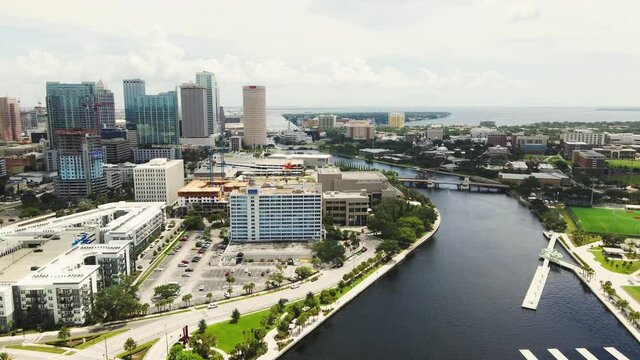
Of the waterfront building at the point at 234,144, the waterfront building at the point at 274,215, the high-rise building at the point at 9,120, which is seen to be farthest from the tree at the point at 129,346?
the high-rise building at the point at 9,120

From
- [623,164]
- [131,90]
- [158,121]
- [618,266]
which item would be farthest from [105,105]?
[623,164]

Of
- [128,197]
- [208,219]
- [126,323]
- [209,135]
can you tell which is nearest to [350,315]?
[126,323]

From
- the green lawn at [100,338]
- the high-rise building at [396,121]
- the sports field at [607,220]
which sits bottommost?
the green lawn at [100,338]

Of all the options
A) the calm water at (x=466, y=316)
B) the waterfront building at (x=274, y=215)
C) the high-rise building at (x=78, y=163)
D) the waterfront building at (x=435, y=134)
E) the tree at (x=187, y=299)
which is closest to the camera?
the calm water at (x=466, y=316)

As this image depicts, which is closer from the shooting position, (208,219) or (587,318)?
(587,318)

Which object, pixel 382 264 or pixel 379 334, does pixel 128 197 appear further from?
pixel 379 334

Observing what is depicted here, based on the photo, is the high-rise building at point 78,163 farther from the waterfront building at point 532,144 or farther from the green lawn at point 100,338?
the waterfront building at point 532,144

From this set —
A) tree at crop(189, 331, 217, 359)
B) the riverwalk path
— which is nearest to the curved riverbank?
tree at crop(189, 331, 217, 359)
